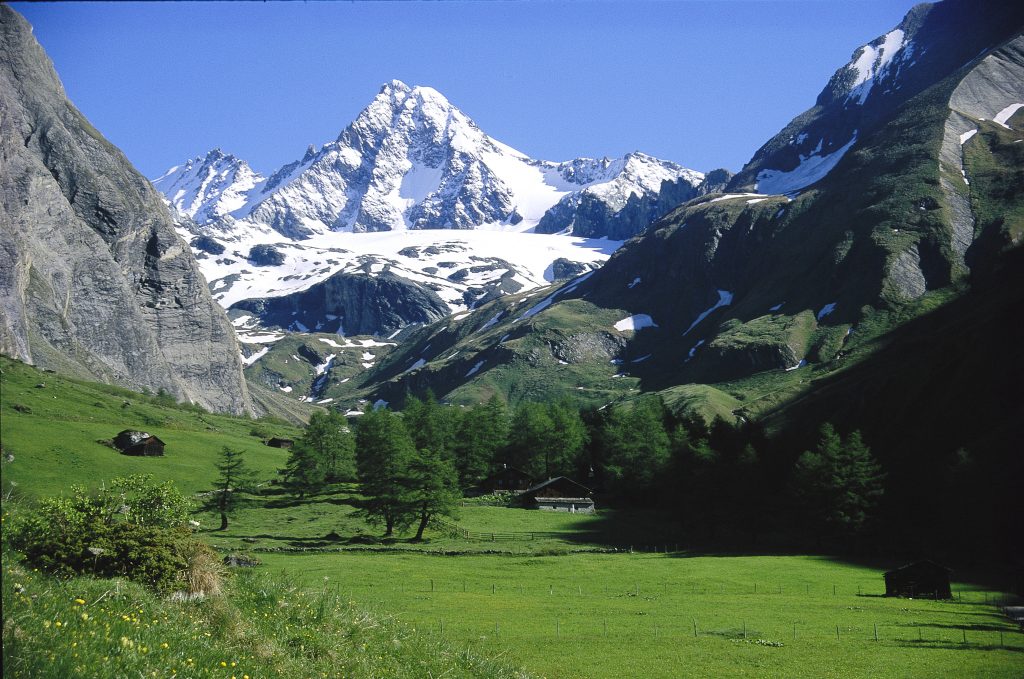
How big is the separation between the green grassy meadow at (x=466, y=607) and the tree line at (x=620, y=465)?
5501 mm

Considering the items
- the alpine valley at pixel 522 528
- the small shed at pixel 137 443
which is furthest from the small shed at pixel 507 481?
the small shed at pixel 137 443

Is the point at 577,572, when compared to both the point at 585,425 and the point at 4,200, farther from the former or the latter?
the point at 4,200

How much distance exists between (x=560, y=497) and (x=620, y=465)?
54.2 ft

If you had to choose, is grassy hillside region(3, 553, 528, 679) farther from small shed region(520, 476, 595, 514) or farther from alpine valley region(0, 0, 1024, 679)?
small shed region(520, 476, 595, 514)

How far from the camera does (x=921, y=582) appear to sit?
61.4 metres

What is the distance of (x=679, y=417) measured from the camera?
14425 centimetres

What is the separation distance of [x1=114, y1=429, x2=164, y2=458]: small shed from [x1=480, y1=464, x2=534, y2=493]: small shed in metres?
53.3

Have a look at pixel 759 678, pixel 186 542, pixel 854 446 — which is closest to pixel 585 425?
pixel 854 446

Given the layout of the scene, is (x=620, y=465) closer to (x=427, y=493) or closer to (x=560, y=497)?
(x=560, y=497)

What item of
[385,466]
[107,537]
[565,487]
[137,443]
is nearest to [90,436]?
[137,443]

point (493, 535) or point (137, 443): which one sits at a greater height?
point (137, 443)

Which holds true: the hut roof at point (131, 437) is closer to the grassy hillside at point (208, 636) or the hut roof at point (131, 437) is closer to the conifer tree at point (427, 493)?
the conifer tree at point (427, 493)

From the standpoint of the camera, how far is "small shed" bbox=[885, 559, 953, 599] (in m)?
60.8

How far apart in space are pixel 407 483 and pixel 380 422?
39.1 m
